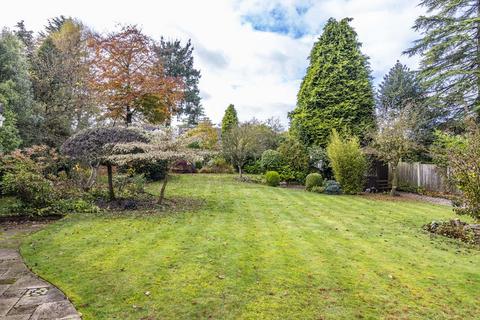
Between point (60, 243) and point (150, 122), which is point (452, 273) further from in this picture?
point (150, 122)

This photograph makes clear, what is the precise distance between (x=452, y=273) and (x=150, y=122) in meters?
16.2

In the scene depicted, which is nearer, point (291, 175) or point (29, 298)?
point (29, 298)

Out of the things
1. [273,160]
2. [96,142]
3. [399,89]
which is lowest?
[273,160]

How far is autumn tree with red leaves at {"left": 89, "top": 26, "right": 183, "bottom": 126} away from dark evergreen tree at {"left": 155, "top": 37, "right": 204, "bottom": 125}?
54.5ft

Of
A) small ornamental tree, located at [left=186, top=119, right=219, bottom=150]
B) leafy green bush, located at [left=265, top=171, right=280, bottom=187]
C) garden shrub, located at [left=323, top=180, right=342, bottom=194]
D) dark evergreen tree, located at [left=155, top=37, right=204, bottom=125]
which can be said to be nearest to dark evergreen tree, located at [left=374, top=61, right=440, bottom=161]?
garden shrub, located at [left=323, top=180, right=342, bottom=194]

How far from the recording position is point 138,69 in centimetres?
1599

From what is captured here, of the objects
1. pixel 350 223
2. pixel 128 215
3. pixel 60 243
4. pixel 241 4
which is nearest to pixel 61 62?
pixel 241 4

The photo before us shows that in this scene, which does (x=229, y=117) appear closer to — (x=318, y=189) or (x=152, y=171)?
(x=152, y=171)

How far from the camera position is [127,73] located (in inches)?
616

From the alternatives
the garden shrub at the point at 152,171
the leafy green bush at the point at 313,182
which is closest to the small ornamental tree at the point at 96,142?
the garden shrub at the point at 152,171

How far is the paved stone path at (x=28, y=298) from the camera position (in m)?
3.38

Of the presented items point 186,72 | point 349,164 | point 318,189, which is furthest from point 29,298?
point 186,72

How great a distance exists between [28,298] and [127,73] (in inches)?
545

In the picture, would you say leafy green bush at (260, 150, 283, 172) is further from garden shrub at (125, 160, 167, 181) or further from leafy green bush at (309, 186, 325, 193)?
garden shrub at (125, 160, 167, 181)
